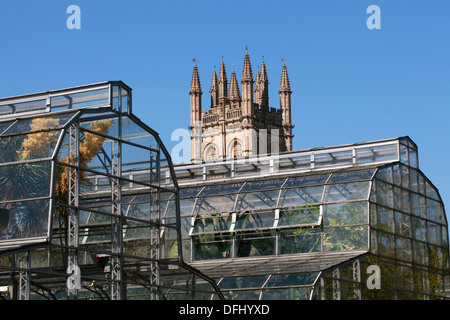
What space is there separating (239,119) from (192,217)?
105m

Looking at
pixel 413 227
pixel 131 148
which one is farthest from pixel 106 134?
pixel 413 227

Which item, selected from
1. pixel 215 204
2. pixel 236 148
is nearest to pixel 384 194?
pixel 215 204

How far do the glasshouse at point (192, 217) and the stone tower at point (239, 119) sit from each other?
97324 mm

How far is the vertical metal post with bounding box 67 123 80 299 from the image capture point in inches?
Answer: 1065

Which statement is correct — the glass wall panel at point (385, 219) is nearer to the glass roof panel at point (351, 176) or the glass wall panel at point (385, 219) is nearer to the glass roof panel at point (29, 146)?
the glass roof panel at point (351, 176)

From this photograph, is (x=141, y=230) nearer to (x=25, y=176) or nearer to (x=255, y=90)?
(x=25, y=176)

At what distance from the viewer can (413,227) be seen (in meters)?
42.7

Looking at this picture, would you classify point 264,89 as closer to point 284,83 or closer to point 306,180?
point 284,83

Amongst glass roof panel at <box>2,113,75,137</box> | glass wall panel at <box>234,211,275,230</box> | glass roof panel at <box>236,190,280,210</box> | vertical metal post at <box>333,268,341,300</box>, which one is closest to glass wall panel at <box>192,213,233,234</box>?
glass wall panel at <box>234,211,275,230</box>

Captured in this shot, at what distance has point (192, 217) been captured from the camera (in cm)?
4400

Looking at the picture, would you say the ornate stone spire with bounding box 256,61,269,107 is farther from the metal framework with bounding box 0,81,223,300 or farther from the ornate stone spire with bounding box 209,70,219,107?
the metal framework with bounding box 0,81,223,300

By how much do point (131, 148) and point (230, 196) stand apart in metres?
13.8

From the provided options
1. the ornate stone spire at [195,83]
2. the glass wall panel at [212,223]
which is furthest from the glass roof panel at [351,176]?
the ornate stone spire at [195,83]

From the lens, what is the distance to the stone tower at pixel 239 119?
483 ft
